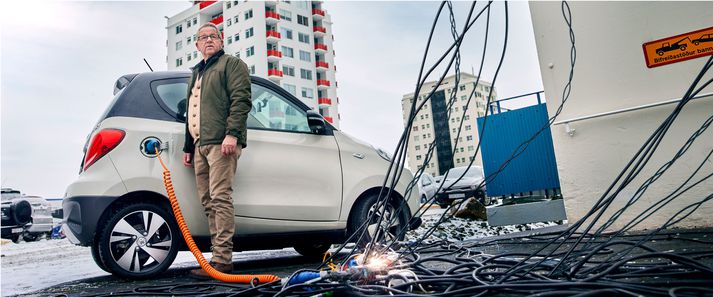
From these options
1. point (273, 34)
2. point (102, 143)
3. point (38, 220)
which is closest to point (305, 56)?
point (273, 34)

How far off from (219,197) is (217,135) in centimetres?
46

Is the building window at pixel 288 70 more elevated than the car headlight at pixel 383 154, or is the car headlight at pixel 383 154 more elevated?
the building window at pixel 288 70

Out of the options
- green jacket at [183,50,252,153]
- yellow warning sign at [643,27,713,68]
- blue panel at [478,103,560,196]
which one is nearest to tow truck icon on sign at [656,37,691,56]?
yellow warning sign at [643,27,713,68]

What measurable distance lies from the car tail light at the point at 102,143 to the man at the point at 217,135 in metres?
0.48

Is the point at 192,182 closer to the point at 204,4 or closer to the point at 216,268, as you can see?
the point at 216,268

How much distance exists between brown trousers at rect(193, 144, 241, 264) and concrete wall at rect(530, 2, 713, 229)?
11.4 ft

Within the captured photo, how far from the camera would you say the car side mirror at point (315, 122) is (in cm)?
414

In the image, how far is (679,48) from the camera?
14.5 ft

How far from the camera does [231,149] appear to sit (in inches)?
133

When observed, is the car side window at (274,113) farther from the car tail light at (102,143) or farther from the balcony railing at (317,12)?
the balcony railing at (317,12)

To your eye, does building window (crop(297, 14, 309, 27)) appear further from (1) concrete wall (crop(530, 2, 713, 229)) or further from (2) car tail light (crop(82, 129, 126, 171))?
(2) car tail light (crop(82, 129, 126, 171))

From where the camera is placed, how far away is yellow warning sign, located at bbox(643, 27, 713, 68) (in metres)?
4.32

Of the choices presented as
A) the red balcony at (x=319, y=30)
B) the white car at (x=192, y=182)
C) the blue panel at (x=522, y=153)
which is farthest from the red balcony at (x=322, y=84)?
the white car at (x=192, y=182)

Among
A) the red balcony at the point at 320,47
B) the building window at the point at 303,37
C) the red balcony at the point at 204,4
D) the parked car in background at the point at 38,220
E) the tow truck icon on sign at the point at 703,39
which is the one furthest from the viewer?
the red balcony at the point at 320,47
